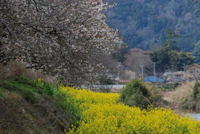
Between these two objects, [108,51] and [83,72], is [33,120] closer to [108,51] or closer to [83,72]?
[83,72]

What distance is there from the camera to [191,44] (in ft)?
337

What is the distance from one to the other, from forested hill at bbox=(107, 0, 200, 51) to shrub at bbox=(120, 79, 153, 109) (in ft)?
299

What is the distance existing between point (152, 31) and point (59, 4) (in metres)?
113

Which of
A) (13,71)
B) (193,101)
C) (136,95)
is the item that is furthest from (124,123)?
(193,101)

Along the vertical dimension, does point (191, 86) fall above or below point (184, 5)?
below

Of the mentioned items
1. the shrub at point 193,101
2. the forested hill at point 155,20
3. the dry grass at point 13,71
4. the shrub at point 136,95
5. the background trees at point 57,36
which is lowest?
the shrub at point 193,101

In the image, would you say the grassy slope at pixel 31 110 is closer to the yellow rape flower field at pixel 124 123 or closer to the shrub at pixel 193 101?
the yellow rape flower field at pixel 124 123

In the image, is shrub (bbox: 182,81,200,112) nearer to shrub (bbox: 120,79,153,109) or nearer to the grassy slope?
shrub (bbox: 120,79,153,109)

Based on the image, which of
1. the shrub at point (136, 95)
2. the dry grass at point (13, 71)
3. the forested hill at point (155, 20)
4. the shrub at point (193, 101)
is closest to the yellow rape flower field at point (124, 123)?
the dry grass at point (13, 71)

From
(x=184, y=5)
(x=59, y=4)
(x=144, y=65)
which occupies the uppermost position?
(x=184, y=5)

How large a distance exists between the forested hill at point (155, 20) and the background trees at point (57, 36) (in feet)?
325

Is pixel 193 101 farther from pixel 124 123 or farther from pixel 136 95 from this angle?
pixel 124 123

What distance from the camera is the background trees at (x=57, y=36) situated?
6.18 m

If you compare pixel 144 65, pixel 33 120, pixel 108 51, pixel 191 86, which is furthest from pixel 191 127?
pixel 144 65
